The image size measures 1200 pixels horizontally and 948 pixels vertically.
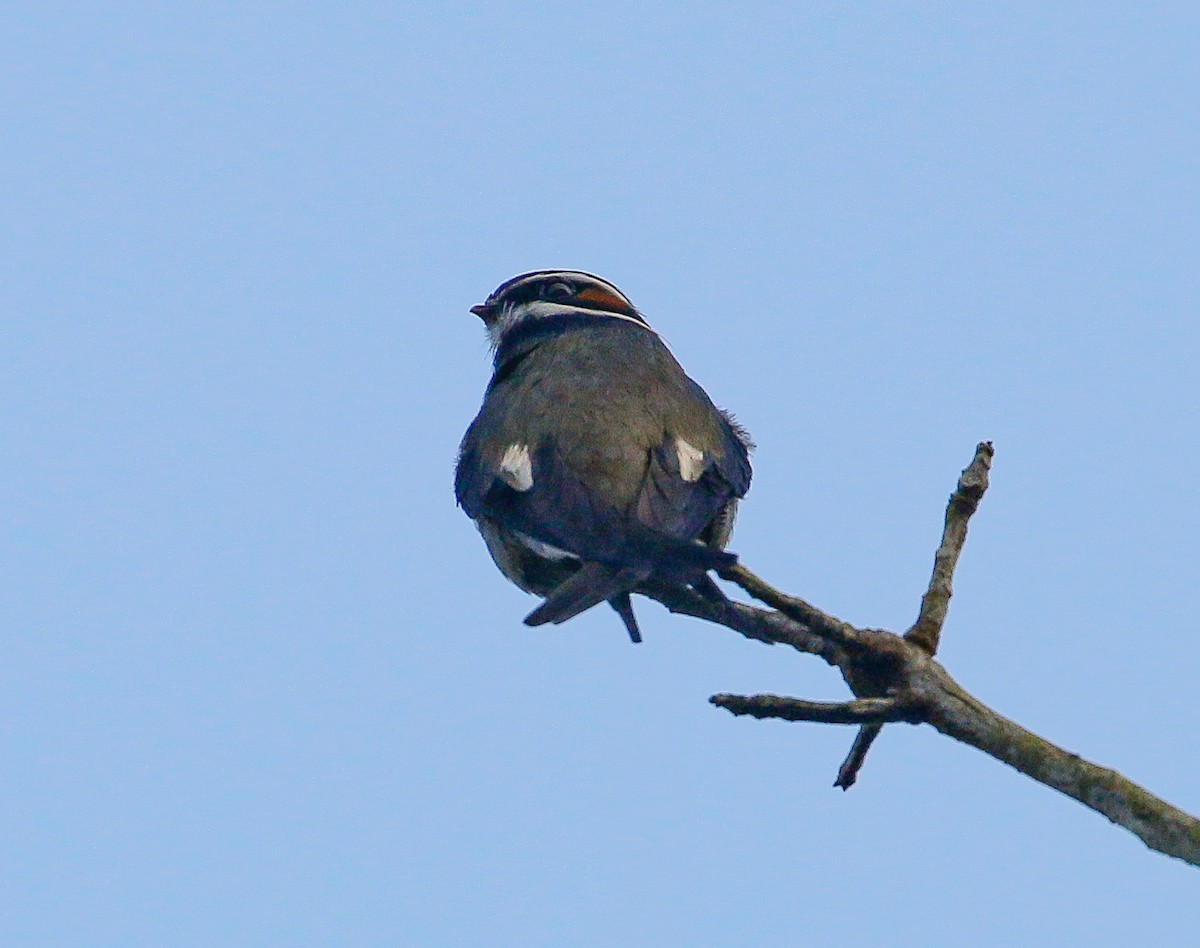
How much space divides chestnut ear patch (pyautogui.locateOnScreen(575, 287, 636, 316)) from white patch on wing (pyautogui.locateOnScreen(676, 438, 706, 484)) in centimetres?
254

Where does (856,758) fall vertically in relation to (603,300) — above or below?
below

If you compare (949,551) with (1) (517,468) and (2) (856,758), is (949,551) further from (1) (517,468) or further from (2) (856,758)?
(1) (517,468)

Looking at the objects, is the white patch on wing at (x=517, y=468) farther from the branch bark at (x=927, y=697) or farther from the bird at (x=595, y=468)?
the branch bark at (x=927, y=697)

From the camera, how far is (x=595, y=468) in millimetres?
7734

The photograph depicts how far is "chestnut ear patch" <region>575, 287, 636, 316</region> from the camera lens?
1050cm

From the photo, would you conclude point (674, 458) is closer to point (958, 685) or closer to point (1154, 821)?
point (958, 685)

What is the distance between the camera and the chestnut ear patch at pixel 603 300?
34.4 ft

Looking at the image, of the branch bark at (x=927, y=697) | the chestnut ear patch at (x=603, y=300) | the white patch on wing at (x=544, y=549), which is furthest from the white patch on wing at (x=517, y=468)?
the chestnut ear patch at (x=603, y=300)

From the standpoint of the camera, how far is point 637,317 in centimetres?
1070

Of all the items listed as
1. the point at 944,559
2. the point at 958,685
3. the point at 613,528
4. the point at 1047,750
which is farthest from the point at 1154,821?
the point at 613,528

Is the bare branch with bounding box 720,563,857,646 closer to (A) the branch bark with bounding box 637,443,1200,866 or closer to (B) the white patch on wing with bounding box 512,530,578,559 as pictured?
(A) the branch bark with bounding box 637,443,1200,866

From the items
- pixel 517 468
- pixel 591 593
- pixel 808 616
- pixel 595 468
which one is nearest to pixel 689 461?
pixel 595 468

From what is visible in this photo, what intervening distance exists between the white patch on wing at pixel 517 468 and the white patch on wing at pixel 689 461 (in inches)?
30.6

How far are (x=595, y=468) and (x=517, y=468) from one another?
1.67 ft
